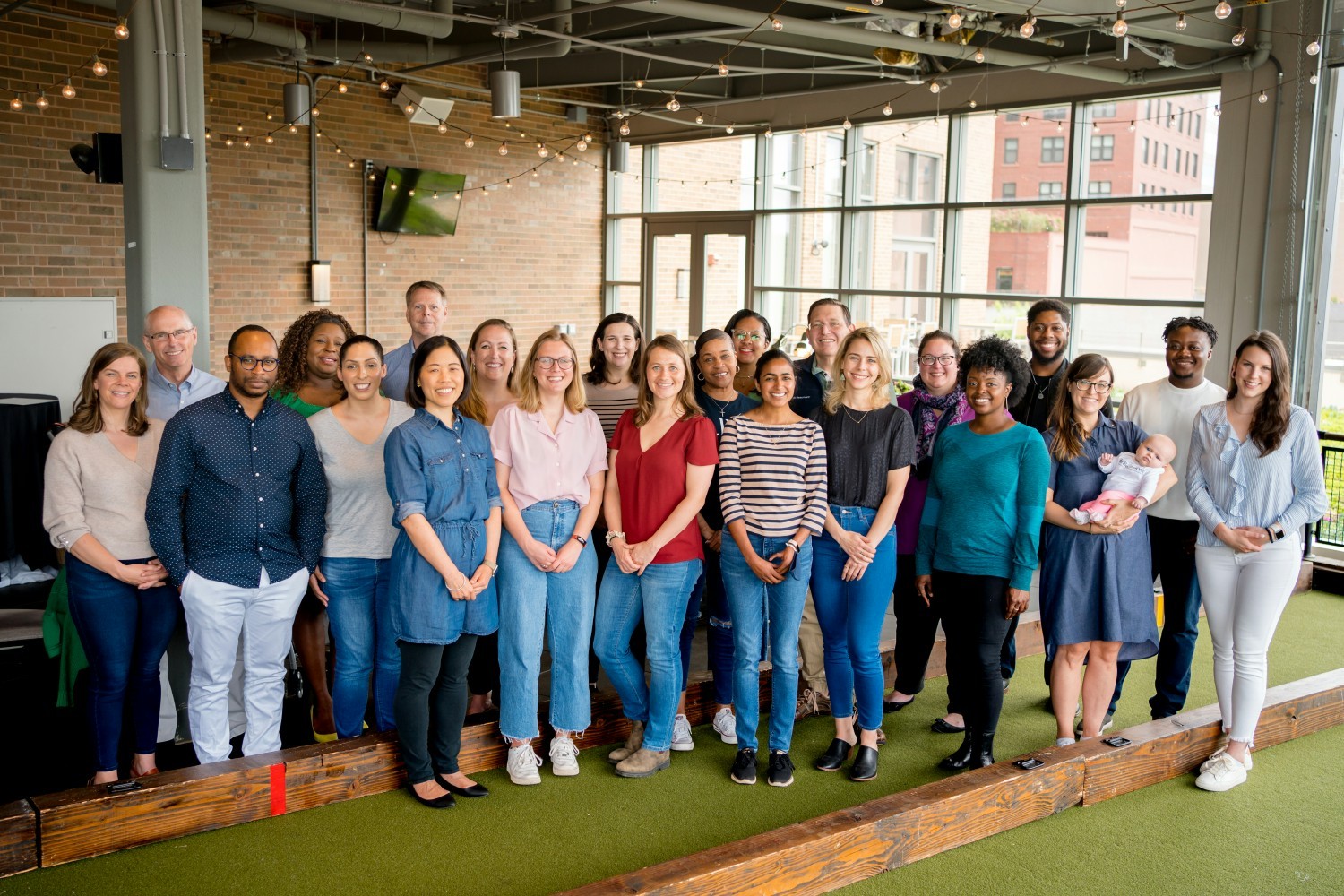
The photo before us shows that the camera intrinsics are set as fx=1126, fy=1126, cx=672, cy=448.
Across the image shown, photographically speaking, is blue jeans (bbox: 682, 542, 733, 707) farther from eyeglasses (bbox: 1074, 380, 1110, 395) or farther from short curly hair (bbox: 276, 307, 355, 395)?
short curly hair (bbox: 276, 307, 355, 395)

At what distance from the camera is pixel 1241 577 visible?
3916 millimetres

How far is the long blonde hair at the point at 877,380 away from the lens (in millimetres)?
3902

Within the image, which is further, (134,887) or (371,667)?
(371,667)

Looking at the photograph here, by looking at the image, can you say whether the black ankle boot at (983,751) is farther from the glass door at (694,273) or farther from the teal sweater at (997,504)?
the glass door at (694,273)

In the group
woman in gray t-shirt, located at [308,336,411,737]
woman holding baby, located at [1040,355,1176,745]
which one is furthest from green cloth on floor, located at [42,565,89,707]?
woman holding baby, located at [1040,355,1176,745]

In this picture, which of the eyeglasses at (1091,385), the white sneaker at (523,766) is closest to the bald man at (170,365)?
the white sneaker at (523,766)

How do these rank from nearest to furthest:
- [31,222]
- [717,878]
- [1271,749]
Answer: [717,878] → [1271,749] → [31,222]

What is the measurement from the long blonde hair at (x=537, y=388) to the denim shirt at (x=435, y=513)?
0.26 meters

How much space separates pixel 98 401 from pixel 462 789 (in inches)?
67.3

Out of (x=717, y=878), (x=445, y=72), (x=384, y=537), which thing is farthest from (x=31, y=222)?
(x=717, y=878)

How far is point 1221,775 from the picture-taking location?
393cm

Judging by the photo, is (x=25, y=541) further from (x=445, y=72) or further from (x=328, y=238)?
(x=445, y=72)

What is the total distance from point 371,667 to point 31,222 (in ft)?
22.6

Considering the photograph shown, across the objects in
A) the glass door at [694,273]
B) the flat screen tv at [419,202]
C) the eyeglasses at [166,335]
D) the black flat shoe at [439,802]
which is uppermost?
the flat screen tv at [419,202]
